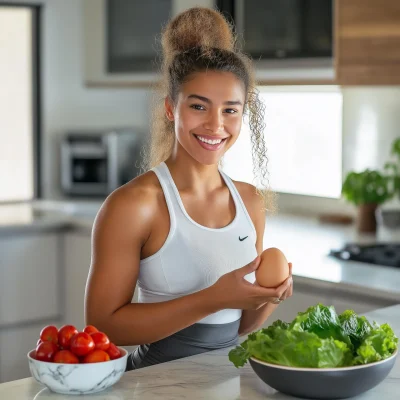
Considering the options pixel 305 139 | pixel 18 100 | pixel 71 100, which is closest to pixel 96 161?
pixel 71 100

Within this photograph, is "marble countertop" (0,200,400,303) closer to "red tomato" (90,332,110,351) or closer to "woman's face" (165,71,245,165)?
"woman's face" (165,71,245,165)

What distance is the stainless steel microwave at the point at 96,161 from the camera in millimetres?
4250

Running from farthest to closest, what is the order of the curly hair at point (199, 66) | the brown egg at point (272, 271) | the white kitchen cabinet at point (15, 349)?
the white kitchen cabinet at point (15, 349) → the curly hair at point (199, 66) → the brown egg at point (272, 271)

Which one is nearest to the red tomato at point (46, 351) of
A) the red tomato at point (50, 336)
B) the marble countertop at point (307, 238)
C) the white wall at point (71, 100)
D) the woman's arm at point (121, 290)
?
the red tomato at point (50, 336)

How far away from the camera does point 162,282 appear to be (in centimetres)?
183

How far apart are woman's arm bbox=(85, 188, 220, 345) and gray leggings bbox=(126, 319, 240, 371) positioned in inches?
3.9

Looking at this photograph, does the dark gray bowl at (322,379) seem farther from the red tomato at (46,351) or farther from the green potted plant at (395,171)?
the green potted plant at (395,171)

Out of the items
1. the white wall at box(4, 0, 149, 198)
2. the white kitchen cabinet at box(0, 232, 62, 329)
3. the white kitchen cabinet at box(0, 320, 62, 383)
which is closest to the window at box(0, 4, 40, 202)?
the white wall at box(4, 0, 149, 198)

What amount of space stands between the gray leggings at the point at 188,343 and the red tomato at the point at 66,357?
0.43 metres

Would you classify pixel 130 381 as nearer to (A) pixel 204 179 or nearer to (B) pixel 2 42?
(A) pixel 204 179

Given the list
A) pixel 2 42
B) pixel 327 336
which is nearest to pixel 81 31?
pixel 2 42

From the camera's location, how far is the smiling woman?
1.75 meters

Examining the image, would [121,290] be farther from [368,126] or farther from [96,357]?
[368,126]

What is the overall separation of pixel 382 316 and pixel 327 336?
61 centimetres
